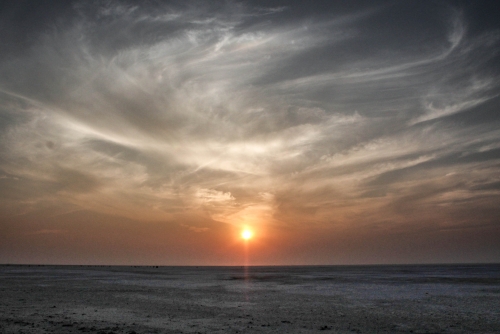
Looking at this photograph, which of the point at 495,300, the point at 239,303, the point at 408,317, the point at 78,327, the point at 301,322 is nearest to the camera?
the point at 78,327

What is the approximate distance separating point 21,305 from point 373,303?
29.7 meters

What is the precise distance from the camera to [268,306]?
30719 mm

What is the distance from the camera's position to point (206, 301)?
34656 millimetres

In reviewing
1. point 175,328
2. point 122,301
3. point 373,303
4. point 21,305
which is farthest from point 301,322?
point 21,305

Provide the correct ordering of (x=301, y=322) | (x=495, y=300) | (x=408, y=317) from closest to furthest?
(x=301, y=322), (x=408, y=317), (x=495, y=300)

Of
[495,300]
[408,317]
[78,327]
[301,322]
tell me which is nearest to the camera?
[78,327]

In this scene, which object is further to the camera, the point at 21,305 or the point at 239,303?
the point at 239,303

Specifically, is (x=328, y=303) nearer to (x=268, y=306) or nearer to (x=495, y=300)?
(x=268, y=306)

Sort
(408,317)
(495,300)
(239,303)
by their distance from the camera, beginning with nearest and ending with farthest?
(408,317), (239,303), (495,300)

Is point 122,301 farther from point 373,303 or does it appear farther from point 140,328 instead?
point 373,303

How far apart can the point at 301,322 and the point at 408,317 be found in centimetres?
825

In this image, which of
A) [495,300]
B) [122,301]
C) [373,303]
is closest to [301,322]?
[373,303]

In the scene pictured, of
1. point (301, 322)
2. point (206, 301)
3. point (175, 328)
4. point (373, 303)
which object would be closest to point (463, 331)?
point (301, 322)

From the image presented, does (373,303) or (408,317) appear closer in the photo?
(408,317)
